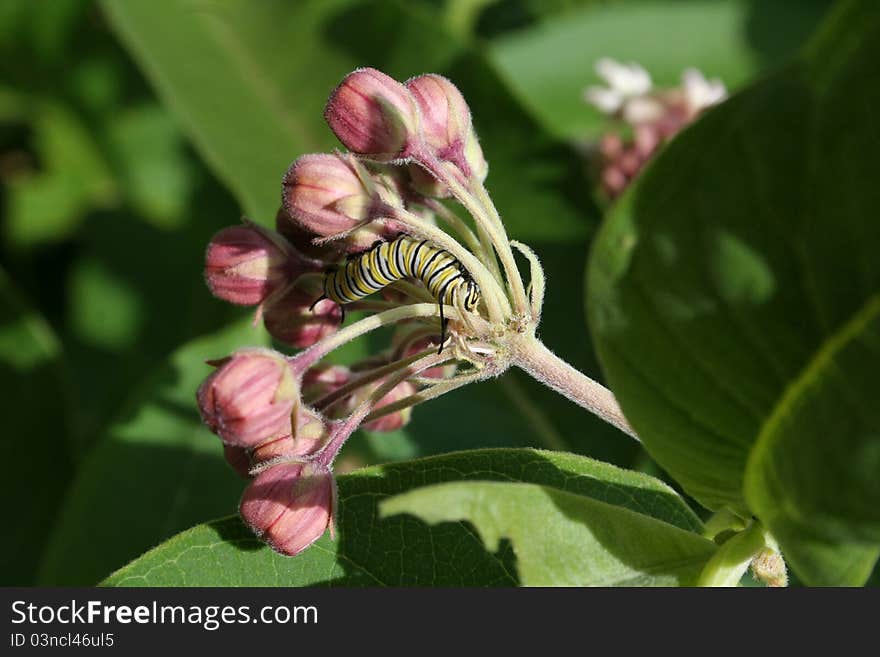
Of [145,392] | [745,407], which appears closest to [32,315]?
[145,392]

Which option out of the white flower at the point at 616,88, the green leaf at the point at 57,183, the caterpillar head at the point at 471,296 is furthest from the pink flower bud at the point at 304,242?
the green leaf at the point at 57,183

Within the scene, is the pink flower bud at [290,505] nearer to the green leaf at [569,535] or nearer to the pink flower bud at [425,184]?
the green leaf at [569,535]

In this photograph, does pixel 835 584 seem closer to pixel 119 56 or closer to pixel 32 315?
pixel 32 315

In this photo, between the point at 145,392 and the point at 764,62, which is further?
the point at 764,62

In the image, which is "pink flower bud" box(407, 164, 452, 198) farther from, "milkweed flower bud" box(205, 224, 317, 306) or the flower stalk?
"milkweed flower bud" box(205, 224, 317, 306)

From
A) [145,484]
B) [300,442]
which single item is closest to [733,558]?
[300,442]

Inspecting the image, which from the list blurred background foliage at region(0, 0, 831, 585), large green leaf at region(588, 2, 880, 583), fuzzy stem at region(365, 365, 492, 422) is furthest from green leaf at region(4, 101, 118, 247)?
large green leaf at region(588, 2, 880, 583)
